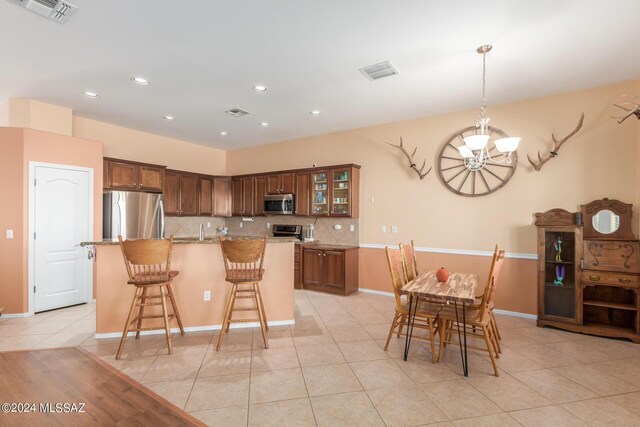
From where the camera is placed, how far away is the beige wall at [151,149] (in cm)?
519

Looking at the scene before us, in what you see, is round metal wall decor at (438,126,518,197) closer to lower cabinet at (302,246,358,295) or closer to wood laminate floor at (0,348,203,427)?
lower cabinet at (302,246,358,295)

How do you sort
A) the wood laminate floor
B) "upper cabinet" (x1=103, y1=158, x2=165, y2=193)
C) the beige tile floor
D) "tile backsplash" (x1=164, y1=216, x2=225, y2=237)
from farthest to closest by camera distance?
1. "tile backsplash" (x1=164, y1=216, x2=225, y2=237)
2. "upper cabinet" (x1=103, y1=158, x2=165, y2=193)
3. the beige tile floor
4. the wood laminate floor

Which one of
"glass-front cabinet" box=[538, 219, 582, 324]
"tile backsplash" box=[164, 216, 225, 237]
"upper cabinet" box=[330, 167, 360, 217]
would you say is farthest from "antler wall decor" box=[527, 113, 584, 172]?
"tile backsplash" box=[164, 216, 225, 237]

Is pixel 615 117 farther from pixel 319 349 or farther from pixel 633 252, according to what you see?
pixel 319 349

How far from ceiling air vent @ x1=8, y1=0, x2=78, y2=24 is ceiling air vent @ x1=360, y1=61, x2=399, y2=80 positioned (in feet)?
8.60

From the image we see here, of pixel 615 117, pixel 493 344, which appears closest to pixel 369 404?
pixel 493 344

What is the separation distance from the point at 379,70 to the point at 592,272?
3.33 meters

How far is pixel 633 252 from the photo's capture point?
3.30 metres

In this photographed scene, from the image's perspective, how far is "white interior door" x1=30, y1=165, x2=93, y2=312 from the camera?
415 centimetres

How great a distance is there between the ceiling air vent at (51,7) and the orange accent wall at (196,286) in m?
A: 2.12

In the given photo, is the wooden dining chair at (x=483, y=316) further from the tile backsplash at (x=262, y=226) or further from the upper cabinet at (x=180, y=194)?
the upper cabinet at (x=180, y=194)

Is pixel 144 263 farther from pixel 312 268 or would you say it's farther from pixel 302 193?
pixel 302 193

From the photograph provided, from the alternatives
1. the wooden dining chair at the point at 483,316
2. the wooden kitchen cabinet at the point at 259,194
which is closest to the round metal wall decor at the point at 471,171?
the wooden dining chair at the point at 483,316

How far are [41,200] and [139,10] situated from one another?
10.8ft
